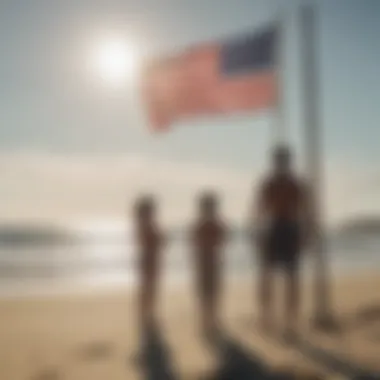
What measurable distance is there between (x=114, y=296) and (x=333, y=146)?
859 millimetres


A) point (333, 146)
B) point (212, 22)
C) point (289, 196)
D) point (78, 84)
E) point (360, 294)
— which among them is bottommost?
point (360, 294)

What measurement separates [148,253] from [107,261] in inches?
5.9

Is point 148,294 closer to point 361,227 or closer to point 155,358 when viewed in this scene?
point 155,358

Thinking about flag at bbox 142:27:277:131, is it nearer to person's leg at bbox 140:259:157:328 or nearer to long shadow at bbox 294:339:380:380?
person's leg at bbox 140:259:157:328

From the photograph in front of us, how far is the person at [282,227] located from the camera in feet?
6.93

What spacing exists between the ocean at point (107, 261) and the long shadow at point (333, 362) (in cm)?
24

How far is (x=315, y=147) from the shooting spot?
86.5 inches

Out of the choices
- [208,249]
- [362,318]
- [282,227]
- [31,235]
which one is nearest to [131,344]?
[208,249]

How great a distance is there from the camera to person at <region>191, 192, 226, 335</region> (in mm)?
2098

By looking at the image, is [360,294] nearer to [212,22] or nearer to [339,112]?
[339,112]

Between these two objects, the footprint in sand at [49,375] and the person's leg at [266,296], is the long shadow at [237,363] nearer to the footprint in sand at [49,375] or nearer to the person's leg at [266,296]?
the person's leg at [266,296]

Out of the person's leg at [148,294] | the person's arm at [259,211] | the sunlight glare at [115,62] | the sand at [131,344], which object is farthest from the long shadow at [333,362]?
the sunlight glare at [115,62]

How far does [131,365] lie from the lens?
206 centimetres

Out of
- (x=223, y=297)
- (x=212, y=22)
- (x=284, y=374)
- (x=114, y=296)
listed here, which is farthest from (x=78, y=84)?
(x=284, y=374)
